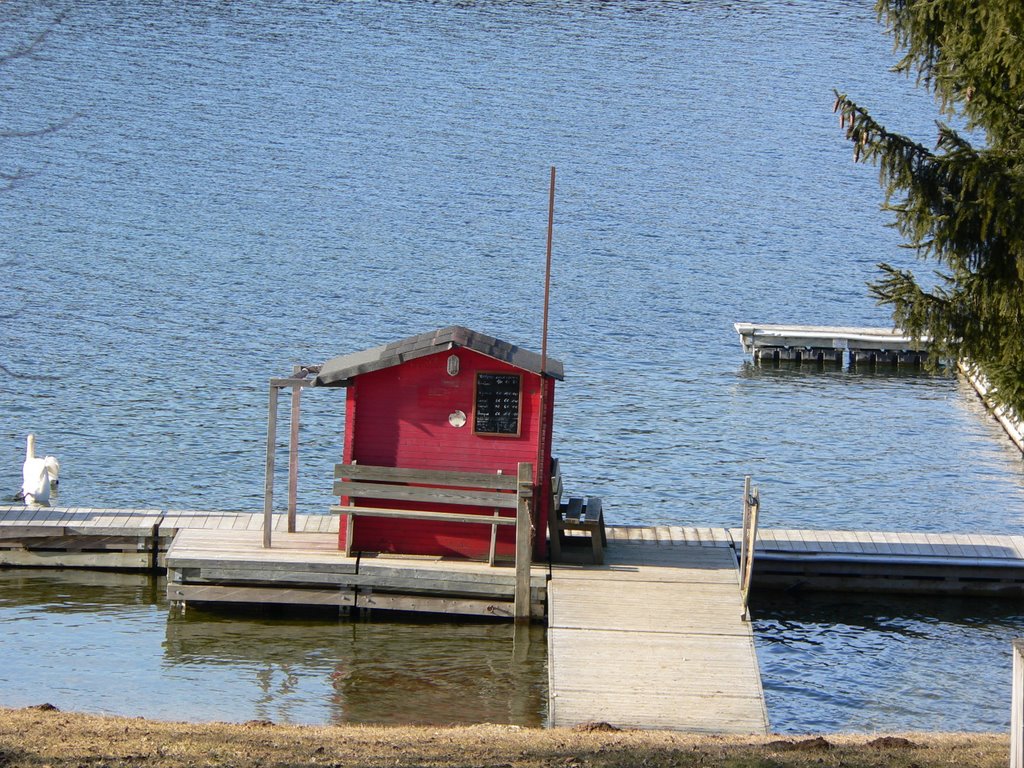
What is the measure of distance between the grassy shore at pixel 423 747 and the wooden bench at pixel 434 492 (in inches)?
181

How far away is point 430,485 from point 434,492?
18 centimetres

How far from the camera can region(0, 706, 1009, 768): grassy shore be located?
1077 cm

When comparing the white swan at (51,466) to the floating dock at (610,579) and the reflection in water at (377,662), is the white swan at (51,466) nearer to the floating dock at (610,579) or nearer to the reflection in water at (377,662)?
the floating dock at (610,579)

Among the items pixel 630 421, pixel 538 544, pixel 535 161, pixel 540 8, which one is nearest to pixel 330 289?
pixel 630 421

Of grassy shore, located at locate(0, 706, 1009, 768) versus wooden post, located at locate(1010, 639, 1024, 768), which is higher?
wooden post, located at locate(1010, 639, 1024, 768)

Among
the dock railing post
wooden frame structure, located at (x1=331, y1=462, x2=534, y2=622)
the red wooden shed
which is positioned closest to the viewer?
the dock railing post

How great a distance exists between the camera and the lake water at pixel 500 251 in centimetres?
2547

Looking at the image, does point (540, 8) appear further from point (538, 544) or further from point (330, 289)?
point (538, 544)

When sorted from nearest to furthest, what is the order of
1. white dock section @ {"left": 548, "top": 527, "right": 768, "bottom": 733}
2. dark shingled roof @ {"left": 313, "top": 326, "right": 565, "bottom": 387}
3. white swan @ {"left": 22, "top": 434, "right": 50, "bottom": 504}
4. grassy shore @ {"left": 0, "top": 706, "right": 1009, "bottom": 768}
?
grassy shore @ {"left": 0, "top": 706, "right": 1009, "bottom": 768} < white dock section @ {"left": 548, "top": 527, "right": 768, "bottom": 733} < dark shingled roof @ {"left": 313, "top": 326, "right": 565, "bottom": 387} < white swan @ {"left": 22, "top": 434, "right": 50, "bottom": 504}

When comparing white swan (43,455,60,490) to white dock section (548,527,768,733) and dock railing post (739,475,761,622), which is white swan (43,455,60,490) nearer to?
white dock section (548,527,768,733)

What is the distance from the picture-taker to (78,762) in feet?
34.1

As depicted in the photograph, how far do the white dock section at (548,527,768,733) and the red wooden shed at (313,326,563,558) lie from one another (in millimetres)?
1405

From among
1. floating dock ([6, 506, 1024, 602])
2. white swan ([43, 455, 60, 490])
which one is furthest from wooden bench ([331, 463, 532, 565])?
white swan ([43, 455, 60, 490])

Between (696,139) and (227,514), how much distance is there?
5194 centimetres
